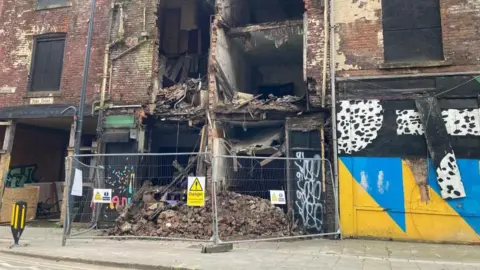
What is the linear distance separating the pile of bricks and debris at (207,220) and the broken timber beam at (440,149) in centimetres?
428

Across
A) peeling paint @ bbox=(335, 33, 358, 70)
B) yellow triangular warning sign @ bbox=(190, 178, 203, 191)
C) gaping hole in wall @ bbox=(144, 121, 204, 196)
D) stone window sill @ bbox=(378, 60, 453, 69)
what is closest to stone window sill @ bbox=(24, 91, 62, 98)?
gaping hole in wall @ bbox=(144, 121, 204, 196)

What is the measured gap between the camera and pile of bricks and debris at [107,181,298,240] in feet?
33.3

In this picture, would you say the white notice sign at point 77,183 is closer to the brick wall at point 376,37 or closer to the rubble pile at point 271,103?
the rubble pile at point 271,103

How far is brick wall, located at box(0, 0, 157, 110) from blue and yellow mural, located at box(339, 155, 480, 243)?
7.49 meters

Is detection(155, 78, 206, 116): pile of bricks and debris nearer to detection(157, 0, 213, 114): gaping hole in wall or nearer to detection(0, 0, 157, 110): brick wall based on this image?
detection(0, 0, 157, 110): brick wall

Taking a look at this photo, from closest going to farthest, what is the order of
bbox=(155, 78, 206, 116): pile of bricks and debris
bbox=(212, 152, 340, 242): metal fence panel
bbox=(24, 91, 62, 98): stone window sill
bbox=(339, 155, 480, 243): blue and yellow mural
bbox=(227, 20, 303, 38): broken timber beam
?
bbox=(339, 155, 480, 243): blue and yellow mural
bbox=(212, 152, 340, 242): metal fence panel
bbox=(227, 20, 303, 38): broken timber beam
bbox=(155, 78, 206, 116): pile of bricks and debris
bbox=(24, 91, 62, 98): stone window sill

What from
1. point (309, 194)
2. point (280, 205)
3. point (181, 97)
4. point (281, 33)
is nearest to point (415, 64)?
point (281, 33)

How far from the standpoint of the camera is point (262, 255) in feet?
25.5

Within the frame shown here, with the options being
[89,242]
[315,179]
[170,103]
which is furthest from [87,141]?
[315,179]

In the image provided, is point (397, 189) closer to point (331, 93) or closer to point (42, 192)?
point (331, 93)

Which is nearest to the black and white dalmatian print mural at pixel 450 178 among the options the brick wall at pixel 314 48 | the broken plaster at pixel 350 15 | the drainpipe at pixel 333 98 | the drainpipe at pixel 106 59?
the drainpipe at pixel 333 98

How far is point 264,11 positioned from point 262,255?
11.4m

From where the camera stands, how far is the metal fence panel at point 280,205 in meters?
10.3

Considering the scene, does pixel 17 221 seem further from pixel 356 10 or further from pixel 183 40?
pixel 356 10
